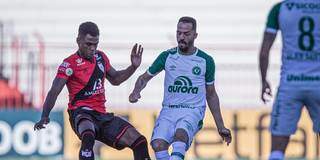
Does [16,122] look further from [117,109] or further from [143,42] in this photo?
[143,42]

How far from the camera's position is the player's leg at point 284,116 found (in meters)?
10.5

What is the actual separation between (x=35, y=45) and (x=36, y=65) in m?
0.44

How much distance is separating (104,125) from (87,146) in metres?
0.55

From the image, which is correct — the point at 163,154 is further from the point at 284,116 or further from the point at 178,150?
the point at 284,116

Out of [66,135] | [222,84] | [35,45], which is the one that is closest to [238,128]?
[222,84]

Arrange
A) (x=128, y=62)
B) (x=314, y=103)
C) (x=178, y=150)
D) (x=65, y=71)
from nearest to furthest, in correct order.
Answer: (x=314, y=103) → (x=178, y=150) → (x=65, y=71) → (x=128, y=62)

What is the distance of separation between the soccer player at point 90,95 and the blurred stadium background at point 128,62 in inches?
271

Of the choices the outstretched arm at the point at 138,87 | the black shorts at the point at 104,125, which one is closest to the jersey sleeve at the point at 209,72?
the outstretched arm at the point at 138,87

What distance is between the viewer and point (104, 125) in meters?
13.1

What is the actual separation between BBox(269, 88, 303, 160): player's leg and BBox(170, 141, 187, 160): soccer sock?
1.79 meters

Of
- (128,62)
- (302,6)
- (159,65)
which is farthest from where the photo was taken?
(128,62)

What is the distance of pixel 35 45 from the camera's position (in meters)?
21.7

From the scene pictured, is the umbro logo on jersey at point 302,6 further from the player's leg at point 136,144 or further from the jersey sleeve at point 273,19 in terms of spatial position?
the player's leg at point 136,144

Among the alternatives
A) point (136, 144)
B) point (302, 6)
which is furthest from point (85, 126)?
point (302, 6)
